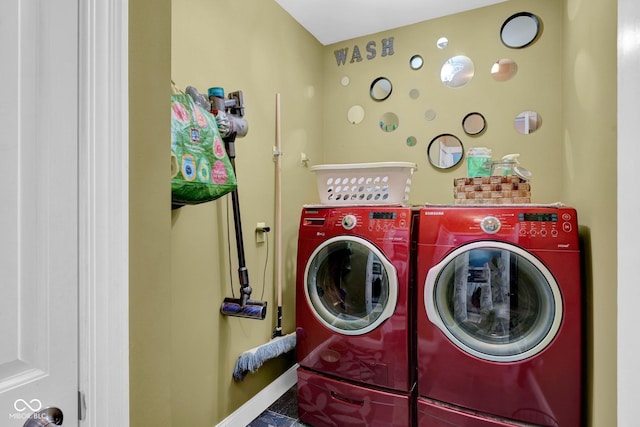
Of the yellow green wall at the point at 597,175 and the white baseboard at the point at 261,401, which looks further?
the white baseboard at the point at 261,401

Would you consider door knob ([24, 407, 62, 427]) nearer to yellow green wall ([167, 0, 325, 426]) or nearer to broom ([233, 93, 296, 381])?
yellow green wall ([167, 0, 325, 426])

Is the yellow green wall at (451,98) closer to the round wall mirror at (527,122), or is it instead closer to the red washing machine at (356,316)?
the round wall mirror at (527,122)

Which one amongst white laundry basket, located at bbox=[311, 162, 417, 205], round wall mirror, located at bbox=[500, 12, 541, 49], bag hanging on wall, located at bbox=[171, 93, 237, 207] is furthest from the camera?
round wall mirror, located at bbox=[500, 12, 541, 49]

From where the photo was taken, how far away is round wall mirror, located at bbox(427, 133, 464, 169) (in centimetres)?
251

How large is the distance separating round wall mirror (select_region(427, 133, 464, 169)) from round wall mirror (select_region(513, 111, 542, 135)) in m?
0.38

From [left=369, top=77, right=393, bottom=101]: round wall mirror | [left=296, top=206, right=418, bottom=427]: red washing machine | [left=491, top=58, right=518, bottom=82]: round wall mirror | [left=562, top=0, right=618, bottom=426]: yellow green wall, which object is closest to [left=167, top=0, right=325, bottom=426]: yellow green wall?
[left=296, top=206, right=418, bottom=427]: red washing machine

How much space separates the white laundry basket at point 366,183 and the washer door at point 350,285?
0.31 meters

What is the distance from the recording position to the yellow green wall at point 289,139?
837 mm

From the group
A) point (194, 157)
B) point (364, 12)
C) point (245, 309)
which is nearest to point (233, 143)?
point (194, 157)

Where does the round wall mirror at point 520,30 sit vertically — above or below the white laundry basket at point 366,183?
above

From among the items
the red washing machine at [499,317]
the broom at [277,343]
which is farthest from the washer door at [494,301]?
the broom at [277,343]

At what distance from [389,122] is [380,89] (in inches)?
11.0

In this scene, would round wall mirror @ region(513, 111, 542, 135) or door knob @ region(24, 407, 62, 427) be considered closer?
door knob @ region(24, 407, 62, 427)

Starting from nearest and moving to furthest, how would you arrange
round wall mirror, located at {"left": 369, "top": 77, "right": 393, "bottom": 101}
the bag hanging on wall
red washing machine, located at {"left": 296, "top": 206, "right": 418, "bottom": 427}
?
the bag hanging on wall, red washing machine, located at {"left": 296, "top": 206, "right": 418, "bottom": 427}, round wall mirror, located at {"left": 369, "top": 77, "right": 393, "bottom": 101}
